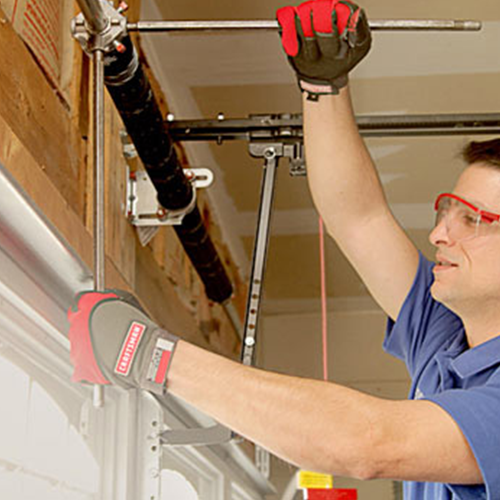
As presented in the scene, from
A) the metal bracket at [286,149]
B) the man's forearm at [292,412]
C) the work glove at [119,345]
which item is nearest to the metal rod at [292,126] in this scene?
the metal bracket at [286,149]

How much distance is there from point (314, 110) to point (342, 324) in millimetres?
4224

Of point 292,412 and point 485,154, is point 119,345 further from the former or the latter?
point 485,154

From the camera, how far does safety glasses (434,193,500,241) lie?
73.9 inches

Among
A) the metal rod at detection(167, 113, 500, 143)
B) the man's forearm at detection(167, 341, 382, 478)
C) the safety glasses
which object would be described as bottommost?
the man's forearm at detection(167, 341, 382, 478)

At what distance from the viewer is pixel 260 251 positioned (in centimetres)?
258

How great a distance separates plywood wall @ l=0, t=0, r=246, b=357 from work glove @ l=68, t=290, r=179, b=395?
0.99 feet

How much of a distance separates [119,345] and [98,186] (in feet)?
1.39

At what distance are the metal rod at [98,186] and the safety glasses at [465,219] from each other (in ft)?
2.43

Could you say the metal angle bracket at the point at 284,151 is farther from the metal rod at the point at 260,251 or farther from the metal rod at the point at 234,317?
the metal rod at the point at 234,317

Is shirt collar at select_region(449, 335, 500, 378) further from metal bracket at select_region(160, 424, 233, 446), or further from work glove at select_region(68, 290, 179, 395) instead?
metal bracket at select_region(160, 424, 233, 446)

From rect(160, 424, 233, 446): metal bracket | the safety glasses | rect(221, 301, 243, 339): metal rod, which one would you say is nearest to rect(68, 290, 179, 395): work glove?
the safety glasses

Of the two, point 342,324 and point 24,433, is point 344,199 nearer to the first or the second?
point 24,433

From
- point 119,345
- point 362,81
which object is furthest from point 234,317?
point 119,345

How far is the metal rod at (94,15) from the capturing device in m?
1.82
